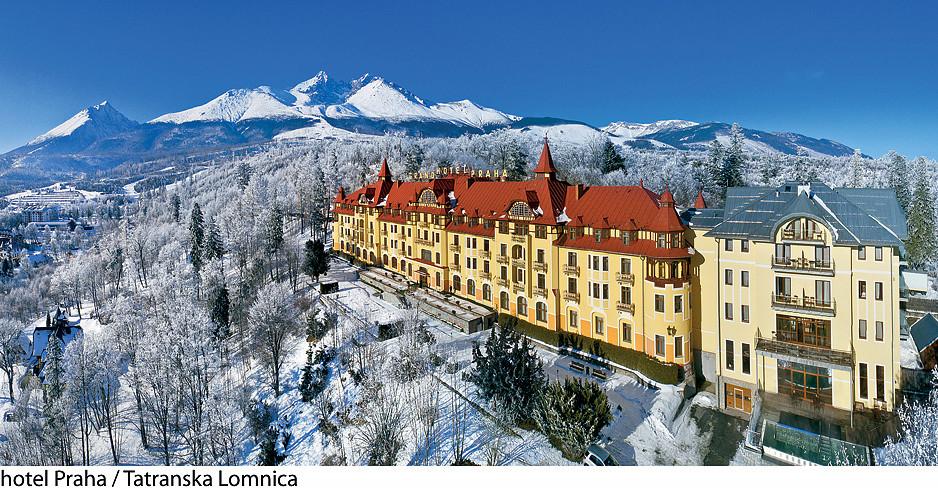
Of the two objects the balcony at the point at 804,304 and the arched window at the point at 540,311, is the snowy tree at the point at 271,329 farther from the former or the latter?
the balcony at the point at 804,304

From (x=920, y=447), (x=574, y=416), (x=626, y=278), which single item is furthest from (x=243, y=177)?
(x=920, y=447)

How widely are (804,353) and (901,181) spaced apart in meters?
44.3

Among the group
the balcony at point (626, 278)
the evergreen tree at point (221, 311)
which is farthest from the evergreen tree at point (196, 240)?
the balcony at point (626, 278)

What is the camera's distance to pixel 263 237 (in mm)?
50125

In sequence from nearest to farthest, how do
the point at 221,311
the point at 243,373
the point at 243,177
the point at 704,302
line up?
the point at 704,302, the point at 243,373, the point at 221,311, the point at 243,177

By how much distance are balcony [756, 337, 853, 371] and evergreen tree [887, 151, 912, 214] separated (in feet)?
108

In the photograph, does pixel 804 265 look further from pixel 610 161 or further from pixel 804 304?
pixel 610 161

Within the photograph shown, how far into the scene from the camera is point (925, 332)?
2247 cm

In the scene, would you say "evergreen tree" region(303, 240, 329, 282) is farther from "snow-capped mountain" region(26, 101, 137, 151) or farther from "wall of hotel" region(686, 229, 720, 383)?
"snow-capped mountain" region(26, 101, 137, 151)

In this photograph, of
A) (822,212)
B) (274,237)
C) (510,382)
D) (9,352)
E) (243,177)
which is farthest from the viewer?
(243,177)

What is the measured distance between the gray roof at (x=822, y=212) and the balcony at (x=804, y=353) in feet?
15.7

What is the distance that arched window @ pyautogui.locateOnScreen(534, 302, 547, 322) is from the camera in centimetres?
2758

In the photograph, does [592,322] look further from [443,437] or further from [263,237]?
[263,237]
